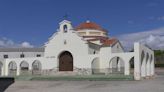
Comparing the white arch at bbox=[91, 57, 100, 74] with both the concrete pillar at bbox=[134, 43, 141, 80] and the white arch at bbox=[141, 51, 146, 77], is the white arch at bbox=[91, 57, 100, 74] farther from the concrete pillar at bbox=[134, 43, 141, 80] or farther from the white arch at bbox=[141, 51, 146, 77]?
the concrete pillar at bbox=[134, 43, 141, 80]

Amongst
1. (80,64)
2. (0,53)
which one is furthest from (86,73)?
(0,53)

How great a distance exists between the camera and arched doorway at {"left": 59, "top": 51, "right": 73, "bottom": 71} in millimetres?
36562

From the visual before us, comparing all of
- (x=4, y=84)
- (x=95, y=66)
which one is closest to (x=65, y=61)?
(x=95, y=66)

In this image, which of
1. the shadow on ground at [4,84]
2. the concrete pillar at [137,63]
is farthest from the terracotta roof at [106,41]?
the shadow on ground at [4,84]

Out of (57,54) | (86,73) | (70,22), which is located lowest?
(86,73)

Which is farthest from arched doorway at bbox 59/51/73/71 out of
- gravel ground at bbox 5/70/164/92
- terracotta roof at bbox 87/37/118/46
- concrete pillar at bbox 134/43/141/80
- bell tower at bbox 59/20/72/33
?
gravel ground at bbox 5/70/164/92

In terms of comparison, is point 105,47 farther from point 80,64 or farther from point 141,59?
point 141,59

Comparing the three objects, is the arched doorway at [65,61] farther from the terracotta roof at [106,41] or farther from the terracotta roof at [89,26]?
the terracotta roof at [89,26]

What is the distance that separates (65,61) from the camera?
120 ft

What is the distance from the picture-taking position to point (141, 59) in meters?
30.5

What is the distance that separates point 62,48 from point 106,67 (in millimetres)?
6284

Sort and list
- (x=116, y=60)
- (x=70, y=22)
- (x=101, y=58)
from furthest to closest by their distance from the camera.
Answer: (x=116, y=60) < (x=70, y=22) < (x=101, y=58)

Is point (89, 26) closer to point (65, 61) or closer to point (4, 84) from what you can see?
point (65, 61)

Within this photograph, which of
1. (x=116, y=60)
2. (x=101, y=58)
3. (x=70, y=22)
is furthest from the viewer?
(x=116, y=60)
